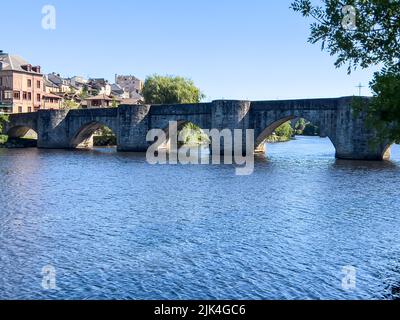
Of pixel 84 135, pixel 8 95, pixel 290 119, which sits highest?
pixel 8 95

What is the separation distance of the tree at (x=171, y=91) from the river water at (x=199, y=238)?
165ft

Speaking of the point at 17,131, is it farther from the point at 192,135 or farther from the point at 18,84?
the point at 192,135

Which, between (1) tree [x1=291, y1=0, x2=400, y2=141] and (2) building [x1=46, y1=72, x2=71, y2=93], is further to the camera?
(2) building [x1=46, y1=72, x2=71, y2=93]

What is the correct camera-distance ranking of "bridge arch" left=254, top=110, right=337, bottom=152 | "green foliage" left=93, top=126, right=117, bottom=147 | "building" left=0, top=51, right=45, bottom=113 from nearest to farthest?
1. "bridge arch" left=254, top=110, right=337, bottom=152
2. "green foliage" left=93, top=126, right=117, bottom=147
3. "building" left=0, top=51, right=45, bottom=113

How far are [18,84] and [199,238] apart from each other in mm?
83182

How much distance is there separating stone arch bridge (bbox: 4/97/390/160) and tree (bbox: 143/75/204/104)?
14165 mm

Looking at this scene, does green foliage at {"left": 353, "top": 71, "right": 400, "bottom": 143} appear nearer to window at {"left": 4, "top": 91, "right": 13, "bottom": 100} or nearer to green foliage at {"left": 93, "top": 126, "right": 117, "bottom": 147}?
green foliage at {"left": 93, "top": 126, "right": 117, "bottom": 147}

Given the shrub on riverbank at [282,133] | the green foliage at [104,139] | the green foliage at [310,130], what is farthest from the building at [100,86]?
the green foliage at [310,130]

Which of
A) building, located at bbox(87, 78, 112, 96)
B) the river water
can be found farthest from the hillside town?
the river water

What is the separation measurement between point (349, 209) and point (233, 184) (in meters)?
11.5

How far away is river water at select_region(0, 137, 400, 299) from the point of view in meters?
16.2

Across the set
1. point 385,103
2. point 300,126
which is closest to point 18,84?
point 385,103

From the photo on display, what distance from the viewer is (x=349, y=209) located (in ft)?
94.1

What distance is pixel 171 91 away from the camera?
295 feet
